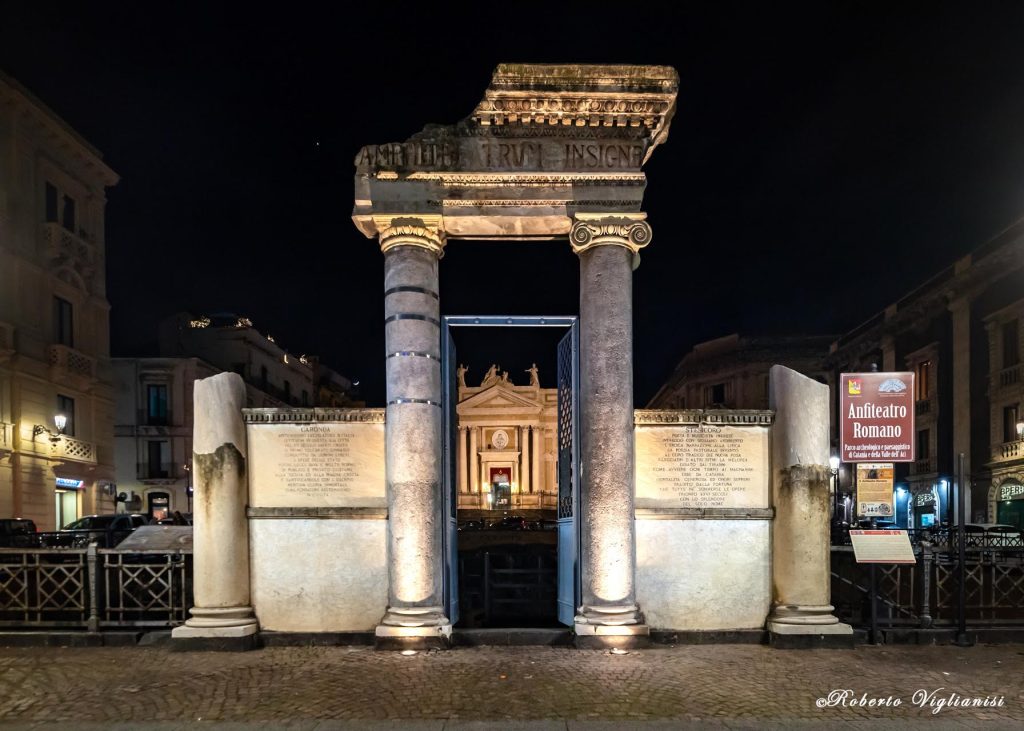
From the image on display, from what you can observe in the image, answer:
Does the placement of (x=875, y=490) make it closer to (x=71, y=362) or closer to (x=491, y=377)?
(x=71, y=362)

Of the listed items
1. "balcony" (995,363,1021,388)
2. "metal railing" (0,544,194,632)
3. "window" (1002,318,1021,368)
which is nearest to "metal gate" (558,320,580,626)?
"metal railing" (0,544,194,632)

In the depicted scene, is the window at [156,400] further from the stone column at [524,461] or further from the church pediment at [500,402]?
the stone column at [524,461]

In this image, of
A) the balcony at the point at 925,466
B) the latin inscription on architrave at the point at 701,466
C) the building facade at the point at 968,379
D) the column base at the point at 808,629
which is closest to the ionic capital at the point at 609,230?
the latin inscription on architrave at the point at 701,466

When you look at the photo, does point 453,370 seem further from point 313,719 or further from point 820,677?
point 820,677

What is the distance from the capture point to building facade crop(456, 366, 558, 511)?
194 ft

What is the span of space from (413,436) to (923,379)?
124ft

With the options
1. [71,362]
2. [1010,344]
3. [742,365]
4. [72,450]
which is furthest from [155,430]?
[1010,344]

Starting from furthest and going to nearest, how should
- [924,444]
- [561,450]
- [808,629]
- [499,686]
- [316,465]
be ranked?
[924,444]
[561,450]
[316,465]
[808,629]
[499,686]

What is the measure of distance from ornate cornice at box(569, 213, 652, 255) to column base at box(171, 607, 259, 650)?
21.2ft

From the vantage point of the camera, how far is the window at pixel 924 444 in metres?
37.4

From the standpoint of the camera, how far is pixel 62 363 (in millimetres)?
30391

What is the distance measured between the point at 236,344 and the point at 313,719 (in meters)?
54.7

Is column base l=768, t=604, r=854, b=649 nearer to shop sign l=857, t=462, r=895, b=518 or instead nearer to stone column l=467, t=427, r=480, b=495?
shop sign l=857, t=462, r=895, b=518

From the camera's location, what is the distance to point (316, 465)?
9297 mm
